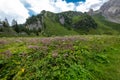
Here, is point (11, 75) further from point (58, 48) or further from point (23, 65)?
point (58, 48)

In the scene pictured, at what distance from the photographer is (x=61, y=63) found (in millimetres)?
15266

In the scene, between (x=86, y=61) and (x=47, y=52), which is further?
(x=47, y=52)

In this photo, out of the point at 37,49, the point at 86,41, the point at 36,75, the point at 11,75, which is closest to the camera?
the point at 36,75

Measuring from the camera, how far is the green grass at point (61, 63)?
14.2 m

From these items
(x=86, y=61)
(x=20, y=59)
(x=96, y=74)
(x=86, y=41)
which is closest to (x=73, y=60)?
(x=86, y=61)

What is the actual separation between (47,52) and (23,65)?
293cm

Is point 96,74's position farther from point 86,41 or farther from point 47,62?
point 86,41

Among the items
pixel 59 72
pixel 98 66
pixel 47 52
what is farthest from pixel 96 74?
pixel 47 52

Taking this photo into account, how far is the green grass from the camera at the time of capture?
46.5ft

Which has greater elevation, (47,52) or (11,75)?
(47,52)

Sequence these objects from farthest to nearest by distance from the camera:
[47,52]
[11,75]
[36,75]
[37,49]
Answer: [37,49] → [47,52] → [11,75] → [36,75]

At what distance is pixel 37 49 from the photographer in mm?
18922

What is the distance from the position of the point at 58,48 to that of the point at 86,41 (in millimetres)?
4977

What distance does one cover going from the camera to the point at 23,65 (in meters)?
15.9
